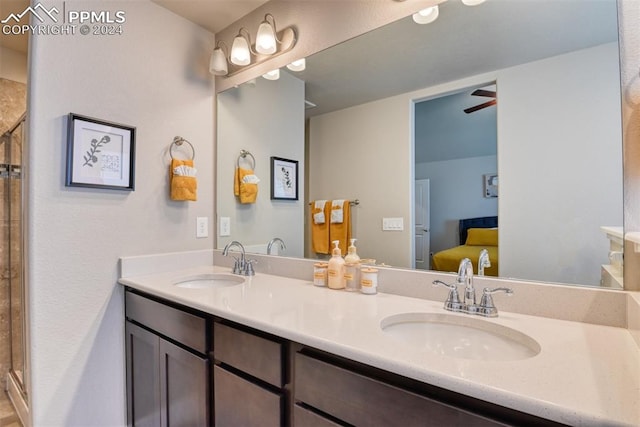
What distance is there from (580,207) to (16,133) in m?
2.76

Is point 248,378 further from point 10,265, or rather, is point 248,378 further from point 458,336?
point 10,265

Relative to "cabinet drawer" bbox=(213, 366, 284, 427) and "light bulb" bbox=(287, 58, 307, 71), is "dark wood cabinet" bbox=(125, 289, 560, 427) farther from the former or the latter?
"light bulb" bbox=(287, 58, 307, 71)

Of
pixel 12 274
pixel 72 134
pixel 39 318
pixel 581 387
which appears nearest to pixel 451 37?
pixel 581 387

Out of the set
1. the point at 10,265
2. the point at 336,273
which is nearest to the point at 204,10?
→ the point at 336,273

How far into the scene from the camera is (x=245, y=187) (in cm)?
196

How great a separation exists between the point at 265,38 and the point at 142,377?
70.0 inches

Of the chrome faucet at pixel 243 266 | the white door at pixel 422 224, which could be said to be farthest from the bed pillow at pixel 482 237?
the chrome faucet at pixel 243 266

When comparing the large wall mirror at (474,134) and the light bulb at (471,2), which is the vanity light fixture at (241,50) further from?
the light bulb at (471,2)

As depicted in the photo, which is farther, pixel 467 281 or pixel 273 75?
pixel 273 75

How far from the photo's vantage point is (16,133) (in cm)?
184

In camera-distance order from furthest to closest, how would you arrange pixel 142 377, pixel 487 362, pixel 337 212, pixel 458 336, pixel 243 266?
pixel 243 266 → pixel 337 212 → pixel 142 377 → pixel 458 336 → pixel 487 362

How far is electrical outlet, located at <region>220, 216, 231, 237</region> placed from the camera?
201cm

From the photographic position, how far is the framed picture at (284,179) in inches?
70.5

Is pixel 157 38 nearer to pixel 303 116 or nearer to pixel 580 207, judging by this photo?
pixel 303 116
